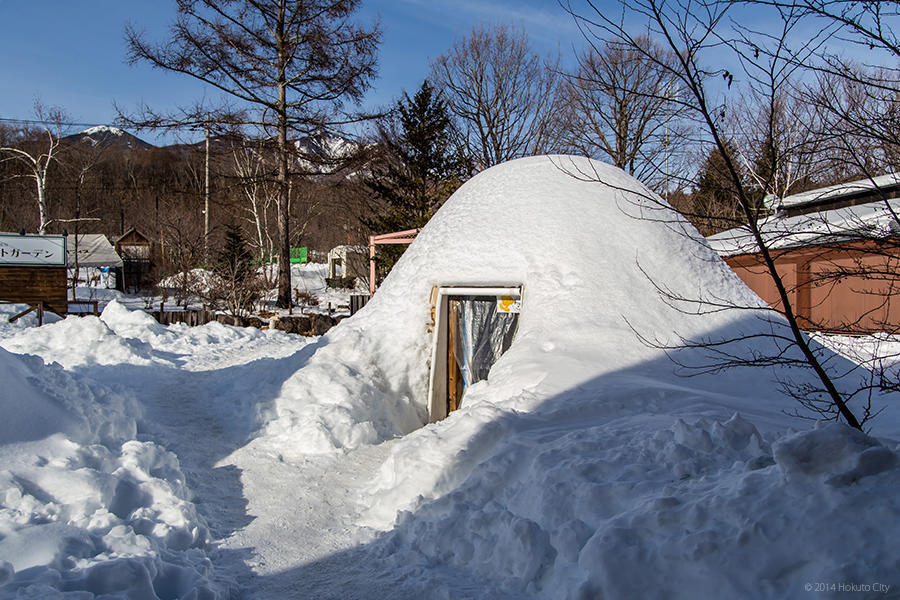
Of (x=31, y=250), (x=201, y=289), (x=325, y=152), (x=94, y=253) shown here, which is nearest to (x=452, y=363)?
(x=31, y=250)

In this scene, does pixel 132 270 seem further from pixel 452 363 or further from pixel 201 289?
pixel 452 363

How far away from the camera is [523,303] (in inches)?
251

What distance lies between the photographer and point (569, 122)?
917 inches

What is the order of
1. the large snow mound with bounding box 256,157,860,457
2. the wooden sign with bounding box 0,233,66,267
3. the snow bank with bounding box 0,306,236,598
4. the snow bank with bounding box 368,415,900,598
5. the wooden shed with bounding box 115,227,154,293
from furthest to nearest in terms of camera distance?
the wooden shed with bounding box 115,227,154,293, the wooden sign with bounding box 0,233,66,267, the large snow mound with bounding box 256,157,860,457, the snow bank with bounding box 0,306,236,598, the snow bank with bounding box 368,415,900,598

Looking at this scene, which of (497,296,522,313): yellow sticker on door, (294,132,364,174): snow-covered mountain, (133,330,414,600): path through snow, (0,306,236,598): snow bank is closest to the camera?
(0,306,236,598): snow bank

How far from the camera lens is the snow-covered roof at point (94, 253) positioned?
96.3 ft

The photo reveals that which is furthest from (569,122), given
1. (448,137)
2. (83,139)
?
(83,139)

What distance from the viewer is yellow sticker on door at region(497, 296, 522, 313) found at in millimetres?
6508

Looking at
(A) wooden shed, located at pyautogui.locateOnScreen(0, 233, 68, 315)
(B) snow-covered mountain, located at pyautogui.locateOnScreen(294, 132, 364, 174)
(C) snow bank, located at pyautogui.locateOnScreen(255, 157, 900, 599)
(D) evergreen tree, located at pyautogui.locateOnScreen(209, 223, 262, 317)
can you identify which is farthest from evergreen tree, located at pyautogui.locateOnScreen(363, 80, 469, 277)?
(C) snow bank, located at pyautogui.locateOnScreen(255, 157, 900, 599)

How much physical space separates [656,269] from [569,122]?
18.3 metres

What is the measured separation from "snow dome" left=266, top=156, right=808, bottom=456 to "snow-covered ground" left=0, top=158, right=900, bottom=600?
0.03 m

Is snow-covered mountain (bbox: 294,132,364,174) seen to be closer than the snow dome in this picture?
No

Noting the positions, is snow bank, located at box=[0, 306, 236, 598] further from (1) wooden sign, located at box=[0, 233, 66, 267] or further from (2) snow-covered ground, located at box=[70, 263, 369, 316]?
(2) snow-covered ground, located at box=[70, 263, 369, 316]

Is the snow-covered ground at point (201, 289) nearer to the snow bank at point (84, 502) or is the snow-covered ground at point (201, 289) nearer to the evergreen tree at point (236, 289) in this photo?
the evergreen tree at point (236, 289)
